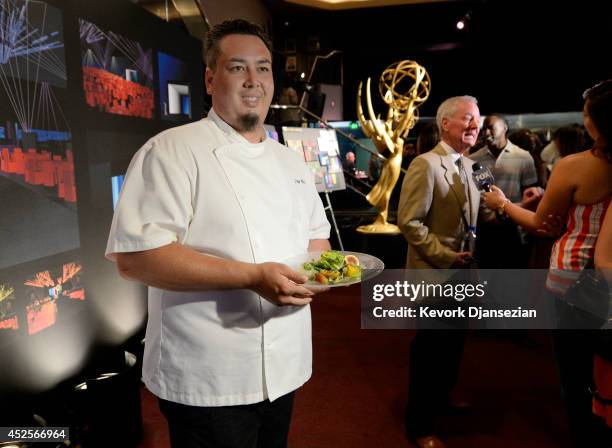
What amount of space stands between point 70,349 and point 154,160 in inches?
63.9

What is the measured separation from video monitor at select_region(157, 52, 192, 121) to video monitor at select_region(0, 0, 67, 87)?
1006 mm

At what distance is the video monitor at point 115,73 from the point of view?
2332mm

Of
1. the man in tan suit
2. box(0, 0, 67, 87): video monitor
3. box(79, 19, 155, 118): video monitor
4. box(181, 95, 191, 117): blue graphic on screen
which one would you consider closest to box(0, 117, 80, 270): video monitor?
box(0, 0, 67, 87): video monitor

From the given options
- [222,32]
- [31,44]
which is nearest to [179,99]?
[31,44]

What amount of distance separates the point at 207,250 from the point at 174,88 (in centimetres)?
259

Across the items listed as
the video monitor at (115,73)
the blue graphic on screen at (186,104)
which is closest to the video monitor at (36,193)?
the video monitor at (115,73)

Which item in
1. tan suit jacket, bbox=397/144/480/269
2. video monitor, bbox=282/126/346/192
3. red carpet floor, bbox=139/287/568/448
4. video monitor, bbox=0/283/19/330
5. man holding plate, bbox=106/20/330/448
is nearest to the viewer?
man holding plate, bbox=106/20/330/448

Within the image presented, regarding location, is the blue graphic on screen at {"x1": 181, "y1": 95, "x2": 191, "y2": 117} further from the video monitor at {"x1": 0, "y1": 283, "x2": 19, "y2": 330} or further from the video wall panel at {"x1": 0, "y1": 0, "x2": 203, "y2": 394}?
the video monitor at {"x1": 0, "y1": 283, "x2": 19, "y2": 330}

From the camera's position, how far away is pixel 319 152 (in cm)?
491

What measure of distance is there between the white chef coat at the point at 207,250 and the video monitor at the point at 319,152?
3424 mm

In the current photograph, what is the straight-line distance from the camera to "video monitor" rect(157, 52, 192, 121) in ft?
10.2

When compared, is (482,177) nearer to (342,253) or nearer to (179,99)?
(342,253)

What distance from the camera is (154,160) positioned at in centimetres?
98

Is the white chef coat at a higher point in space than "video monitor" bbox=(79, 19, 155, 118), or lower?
lower
